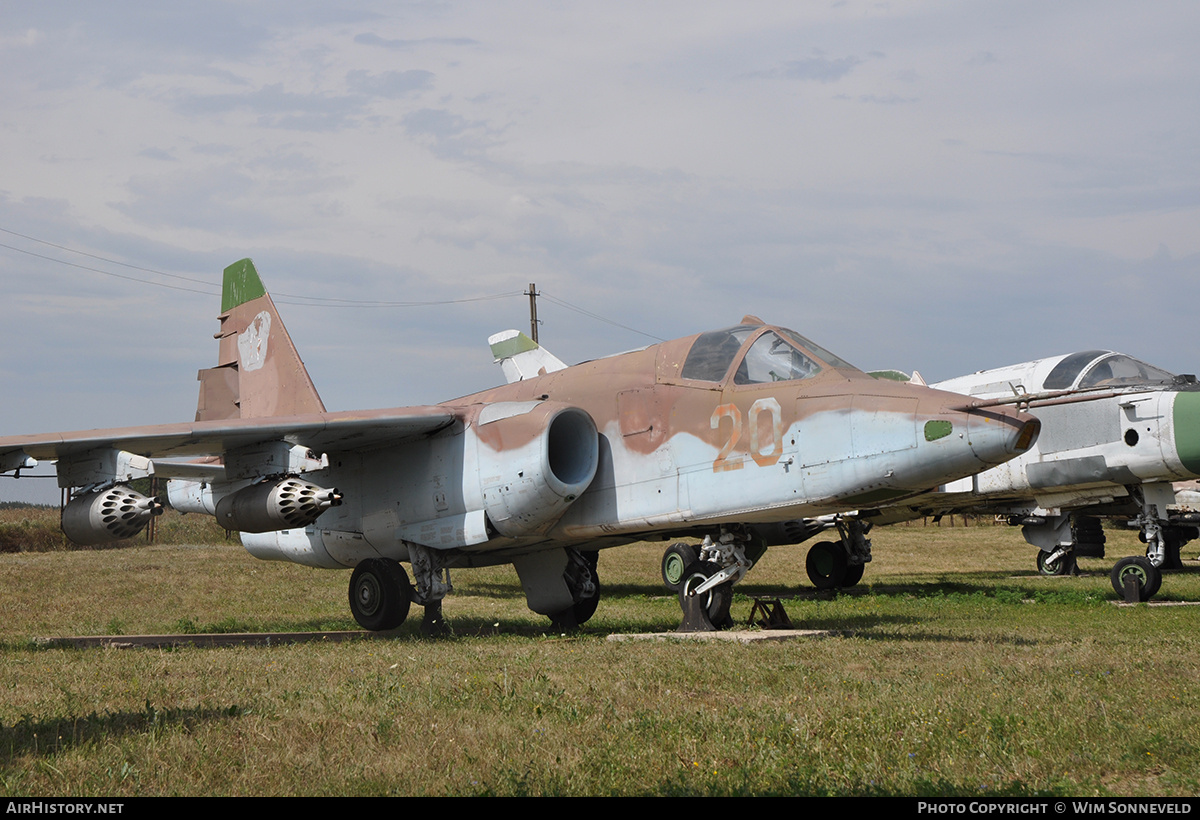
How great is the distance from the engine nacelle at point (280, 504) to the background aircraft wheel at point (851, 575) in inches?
450

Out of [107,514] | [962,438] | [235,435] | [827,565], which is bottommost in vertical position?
[827,565]

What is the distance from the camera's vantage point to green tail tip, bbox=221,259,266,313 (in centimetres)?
1608

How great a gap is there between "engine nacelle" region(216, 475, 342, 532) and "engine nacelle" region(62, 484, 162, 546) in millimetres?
902

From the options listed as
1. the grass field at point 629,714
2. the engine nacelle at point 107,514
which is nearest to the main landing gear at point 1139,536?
the grass field at point 629,714

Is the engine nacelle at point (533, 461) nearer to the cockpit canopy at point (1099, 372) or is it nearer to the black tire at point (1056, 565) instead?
the cockpit canopy at point (1099, 372)

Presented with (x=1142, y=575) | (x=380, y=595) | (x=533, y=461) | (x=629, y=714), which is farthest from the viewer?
(x=1142, y=575)

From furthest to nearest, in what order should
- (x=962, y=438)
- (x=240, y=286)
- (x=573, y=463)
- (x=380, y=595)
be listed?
(x=240, y=286) → (x=380, y=595) → (x=573, y=463) → (x=962, y=438)

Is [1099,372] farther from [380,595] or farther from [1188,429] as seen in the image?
[380,595]

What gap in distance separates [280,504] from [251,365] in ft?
18.0

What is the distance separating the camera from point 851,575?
1964 centimetres

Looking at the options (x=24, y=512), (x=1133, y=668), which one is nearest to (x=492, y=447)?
(x=1133, y=668)

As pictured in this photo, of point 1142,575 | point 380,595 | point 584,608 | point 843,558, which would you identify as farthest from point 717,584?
point 843,558

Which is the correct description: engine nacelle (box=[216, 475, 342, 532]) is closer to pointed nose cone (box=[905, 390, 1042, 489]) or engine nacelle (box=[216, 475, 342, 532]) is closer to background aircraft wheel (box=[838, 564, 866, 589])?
pointed nose cone (box=[905, 390, 1042, 489])

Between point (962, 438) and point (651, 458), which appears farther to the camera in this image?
point (651, 458)
